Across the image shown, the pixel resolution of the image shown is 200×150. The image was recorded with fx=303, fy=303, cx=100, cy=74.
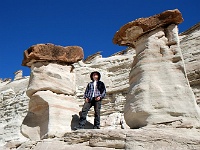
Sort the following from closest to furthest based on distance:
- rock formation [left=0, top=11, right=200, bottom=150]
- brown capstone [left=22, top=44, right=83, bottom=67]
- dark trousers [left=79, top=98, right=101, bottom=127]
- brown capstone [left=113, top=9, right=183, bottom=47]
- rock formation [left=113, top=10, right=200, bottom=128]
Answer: rock formation [left=0, top=11, right=200, bottom=150] → rock formation [left=113, top=10, right=200, bottom=128] → brown capstone [left=113, top=9, right=183, bottom=47] → dark trousers [left=79, top=98, right=101, bottom=127] → brown capstone [left=22, top=44, right=83, bottom=67]

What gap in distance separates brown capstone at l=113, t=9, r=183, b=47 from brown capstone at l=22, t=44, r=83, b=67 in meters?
A: 1.57

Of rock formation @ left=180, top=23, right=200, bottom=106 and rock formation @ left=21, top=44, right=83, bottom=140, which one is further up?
rock formation @ left=180, top=23, right=200, bottom=106

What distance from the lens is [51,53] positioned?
7742mm

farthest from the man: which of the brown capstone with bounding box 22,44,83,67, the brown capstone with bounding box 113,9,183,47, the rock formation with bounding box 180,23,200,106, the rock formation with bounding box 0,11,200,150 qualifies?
the rock formation with bounding box 180,23,200,106

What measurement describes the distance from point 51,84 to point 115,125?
17.4 feet

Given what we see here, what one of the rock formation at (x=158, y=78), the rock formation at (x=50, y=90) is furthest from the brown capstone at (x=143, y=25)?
the rock formation at (x=50, y=90)

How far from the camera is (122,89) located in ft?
55.3

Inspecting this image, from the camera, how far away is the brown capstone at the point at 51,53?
25.0 ft

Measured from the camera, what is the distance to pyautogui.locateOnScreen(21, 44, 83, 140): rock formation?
694 centimetres

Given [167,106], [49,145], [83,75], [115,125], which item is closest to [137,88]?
[167,106]

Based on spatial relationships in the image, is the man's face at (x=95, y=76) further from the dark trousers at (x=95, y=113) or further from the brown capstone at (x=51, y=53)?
the brown capstone at (x=51, y=53)

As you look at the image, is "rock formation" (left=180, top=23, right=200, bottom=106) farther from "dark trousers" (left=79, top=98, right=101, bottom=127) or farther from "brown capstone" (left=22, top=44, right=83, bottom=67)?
"dark trousers" (left=79, top=98, right=101, bottom=127)

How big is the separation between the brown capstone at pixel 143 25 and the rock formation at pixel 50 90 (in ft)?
5.58

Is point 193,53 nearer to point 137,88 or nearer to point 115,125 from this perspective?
point 115,125
